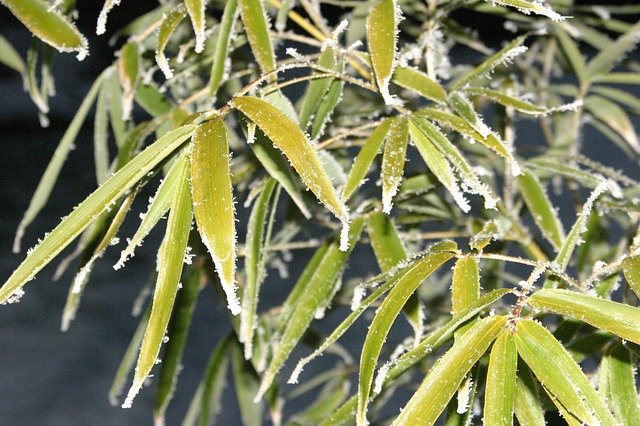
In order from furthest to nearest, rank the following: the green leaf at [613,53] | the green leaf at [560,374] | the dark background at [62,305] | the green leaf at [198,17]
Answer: the dark background at [62,305], the green leaf at [613,53], the green leaf at [198,17], the green leaf at [560,374]

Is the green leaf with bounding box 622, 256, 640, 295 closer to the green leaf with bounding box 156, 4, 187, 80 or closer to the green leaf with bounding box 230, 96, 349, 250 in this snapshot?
the green leaf with bounding box 230, 96, 349, 250

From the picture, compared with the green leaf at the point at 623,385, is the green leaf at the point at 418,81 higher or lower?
higher

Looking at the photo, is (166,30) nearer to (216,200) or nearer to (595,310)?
(216,200)

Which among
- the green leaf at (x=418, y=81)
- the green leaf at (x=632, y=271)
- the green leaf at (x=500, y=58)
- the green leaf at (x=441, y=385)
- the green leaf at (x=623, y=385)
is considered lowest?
the green leaf at (x=441, y=385)

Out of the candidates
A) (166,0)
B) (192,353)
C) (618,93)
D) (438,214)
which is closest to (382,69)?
(438,214)

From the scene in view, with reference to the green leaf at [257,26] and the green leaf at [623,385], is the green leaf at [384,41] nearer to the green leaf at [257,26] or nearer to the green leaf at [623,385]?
the green leaf at [257,26]

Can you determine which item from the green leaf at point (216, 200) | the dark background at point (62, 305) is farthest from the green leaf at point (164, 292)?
the dark background at point (62, 305)
